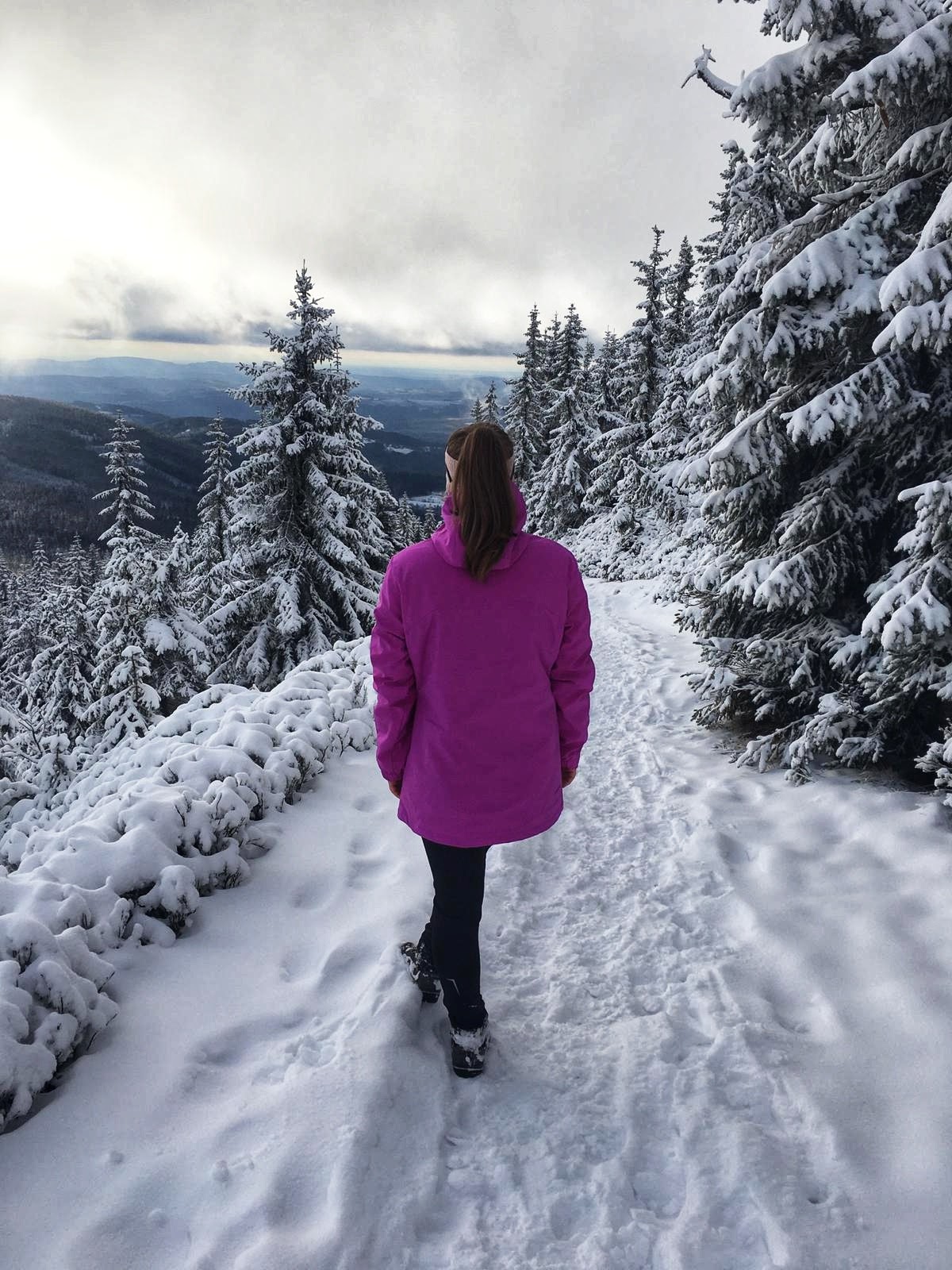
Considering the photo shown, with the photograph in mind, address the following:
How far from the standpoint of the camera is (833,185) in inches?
242

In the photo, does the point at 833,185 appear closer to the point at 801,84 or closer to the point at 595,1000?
the point at 801,84

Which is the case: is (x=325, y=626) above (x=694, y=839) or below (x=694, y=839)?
below

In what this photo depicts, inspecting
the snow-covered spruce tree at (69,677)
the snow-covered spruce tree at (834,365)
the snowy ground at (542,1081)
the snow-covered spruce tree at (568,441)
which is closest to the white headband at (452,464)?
the snowy ground at (542,1081)

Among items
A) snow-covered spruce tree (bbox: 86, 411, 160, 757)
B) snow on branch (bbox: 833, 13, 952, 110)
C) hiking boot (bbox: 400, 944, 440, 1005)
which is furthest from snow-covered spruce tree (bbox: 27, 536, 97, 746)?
snow on branch (bbox: 833, 13, 952, 110)

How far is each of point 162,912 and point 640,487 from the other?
90.1 feet

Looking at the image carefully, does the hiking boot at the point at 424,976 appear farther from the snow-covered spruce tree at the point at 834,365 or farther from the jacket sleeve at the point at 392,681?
the snow-covered spruce tree at the point at 834,365

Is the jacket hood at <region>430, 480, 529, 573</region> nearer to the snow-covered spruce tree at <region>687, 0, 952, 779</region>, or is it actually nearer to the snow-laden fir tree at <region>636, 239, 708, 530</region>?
the snow-covered spruce tree at <region>687, 0, 952, 779</region>

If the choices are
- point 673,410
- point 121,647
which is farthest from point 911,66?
point 673,410

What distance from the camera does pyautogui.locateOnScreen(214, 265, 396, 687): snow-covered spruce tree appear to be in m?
16.4

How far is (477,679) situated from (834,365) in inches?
203

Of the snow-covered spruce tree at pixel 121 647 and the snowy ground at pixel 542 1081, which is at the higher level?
the snowy ground at pixel 542 1081

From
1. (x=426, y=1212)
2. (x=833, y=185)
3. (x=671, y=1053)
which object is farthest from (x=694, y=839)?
(x=833, y=185)

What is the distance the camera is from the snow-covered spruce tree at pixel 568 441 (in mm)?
35906

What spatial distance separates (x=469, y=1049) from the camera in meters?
3.11
